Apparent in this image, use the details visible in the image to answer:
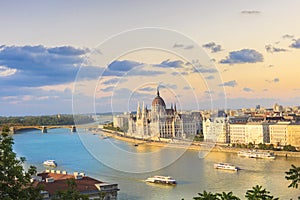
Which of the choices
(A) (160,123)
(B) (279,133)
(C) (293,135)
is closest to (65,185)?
(A) (160,123)

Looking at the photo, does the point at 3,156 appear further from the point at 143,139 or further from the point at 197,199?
the point at 143,139

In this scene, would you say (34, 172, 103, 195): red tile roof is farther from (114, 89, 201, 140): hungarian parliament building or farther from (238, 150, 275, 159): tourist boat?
(238, 150, 275, 159): tourist boat

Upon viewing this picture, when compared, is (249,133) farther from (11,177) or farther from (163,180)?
(11,177)

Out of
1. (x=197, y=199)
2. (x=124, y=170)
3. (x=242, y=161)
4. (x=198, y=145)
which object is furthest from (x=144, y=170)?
(x=197, y=199)

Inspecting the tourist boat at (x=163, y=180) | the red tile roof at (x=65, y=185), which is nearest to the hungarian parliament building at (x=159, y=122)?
the tourist boat at (x=163, y=180)

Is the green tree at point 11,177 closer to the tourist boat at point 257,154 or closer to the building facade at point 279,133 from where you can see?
the tourist boat at point 257,154

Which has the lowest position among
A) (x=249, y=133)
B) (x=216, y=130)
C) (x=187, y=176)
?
(x=187, y=176)
